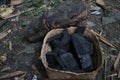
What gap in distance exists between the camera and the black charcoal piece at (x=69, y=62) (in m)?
3.21

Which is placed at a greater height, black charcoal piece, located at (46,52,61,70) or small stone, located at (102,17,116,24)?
black charcoal piece, located at (46,52,61,70)

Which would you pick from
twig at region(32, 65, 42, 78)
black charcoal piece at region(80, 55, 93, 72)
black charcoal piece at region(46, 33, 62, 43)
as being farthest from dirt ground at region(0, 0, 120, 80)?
black charcoal piece at region(46, 33, 62, 43)

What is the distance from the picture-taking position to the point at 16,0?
5.36 m

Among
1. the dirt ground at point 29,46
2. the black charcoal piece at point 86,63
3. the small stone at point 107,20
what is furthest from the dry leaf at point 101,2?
the black charcoal piece at point 86,63

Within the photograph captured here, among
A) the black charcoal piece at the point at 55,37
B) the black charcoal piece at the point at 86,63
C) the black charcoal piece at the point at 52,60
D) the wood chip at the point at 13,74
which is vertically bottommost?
the wood chip at the point at 13,74

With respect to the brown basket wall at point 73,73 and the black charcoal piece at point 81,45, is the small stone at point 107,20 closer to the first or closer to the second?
the brown basket wall at point 73,73

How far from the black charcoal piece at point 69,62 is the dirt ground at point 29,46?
42 centimetres

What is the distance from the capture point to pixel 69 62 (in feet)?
10.7

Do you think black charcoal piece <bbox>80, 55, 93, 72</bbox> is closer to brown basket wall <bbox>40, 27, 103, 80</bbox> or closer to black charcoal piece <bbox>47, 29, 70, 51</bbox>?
brown basket wall <bbox>40, 27, 103, 80</bbox>

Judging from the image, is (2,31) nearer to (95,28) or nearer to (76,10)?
(76,10)

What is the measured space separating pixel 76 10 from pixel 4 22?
161 cm

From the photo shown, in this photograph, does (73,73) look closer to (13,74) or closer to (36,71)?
(36,71)

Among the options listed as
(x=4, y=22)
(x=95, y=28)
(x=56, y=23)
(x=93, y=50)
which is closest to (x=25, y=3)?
(x=4, y=22)

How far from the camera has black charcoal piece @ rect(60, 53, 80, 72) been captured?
321cm
